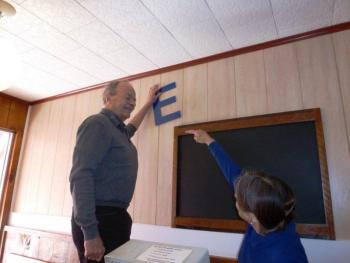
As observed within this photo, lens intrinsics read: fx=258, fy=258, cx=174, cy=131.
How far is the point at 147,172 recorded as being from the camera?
6.30 ft

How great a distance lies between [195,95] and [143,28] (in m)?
0.57

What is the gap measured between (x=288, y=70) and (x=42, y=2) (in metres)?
1.45

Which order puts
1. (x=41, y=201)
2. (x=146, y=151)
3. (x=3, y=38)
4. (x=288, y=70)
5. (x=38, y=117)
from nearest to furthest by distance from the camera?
(x=288, y=70) < (x=3, y=38) < (x=146, y=151) < (x=41, y=201) < (x=38, y=117)

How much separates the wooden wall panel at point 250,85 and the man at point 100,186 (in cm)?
78

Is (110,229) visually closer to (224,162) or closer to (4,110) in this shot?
(224,162)

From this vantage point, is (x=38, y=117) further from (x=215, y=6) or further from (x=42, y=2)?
(x=215, y=6)

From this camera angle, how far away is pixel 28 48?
72.0 inches

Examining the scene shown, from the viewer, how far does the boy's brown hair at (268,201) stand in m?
0.79

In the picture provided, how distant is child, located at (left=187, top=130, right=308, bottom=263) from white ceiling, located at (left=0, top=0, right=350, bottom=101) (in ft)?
3.25

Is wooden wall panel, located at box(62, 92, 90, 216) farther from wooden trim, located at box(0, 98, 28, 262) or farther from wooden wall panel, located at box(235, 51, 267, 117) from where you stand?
wooden wall panel, located at box(235, 51, 267, 117)

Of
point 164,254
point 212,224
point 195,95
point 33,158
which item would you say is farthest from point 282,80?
point 33,158

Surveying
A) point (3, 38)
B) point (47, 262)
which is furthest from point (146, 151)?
point (47, 262)

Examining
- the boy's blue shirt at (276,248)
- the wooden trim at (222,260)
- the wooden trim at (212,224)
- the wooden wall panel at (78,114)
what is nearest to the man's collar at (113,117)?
the wooden trim at (212,224)

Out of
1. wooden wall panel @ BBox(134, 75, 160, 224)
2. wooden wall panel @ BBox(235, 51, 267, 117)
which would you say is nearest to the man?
wooden wall panel @ BBox(134, 75, 160, 224)
